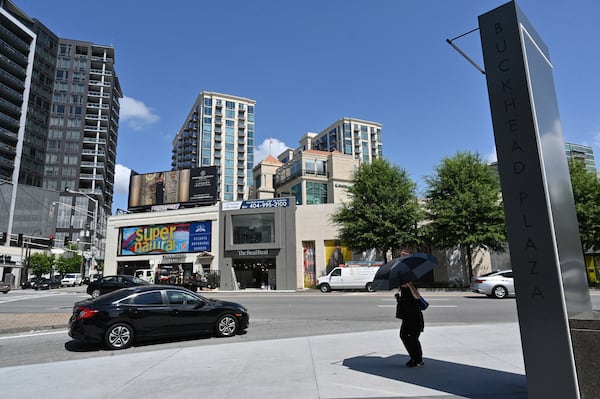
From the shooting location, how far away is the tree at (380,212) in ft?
111

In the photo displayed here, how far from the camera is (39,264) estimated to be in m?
64.6

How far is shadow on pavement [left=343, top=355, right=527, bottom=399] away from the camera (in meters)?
4.98

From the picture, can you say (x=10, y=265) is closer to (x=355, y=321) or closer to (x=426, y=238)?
(x=426, y=238)

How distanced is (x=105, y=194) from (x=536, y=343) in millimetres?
106958

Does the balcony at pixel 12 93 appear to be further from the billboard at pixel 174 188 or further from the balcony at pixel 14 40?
the billboard at pixel 174 188

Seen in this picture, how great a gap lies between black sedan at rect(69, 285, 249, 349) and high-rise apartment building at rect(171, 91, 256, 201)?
9008 cm

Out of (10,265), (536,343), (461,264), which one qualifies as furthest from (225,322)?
(10,265)

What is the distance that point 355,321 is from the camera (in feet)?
42.4

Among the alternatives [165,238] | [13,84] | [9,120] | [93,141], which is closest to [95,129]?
[93,141]

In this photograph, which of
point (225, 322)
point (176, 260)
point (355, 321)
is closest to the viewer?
point (225, 322)

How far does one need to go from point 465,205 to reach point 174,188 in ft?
112

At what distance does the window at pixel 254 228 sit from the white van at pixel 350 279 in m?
10.3

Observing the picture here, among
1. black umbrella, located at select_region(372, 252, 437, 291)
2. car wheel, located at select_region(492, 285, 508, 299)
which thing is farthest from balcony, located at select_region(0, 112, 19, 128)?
black umbrella, located at select_region(372, 252, 437, 291)

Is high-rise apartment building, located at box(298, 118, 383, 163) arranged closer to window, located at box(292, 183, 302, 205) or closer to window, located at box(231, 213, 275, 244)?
window, located at box(292, 183, 302, 205)
